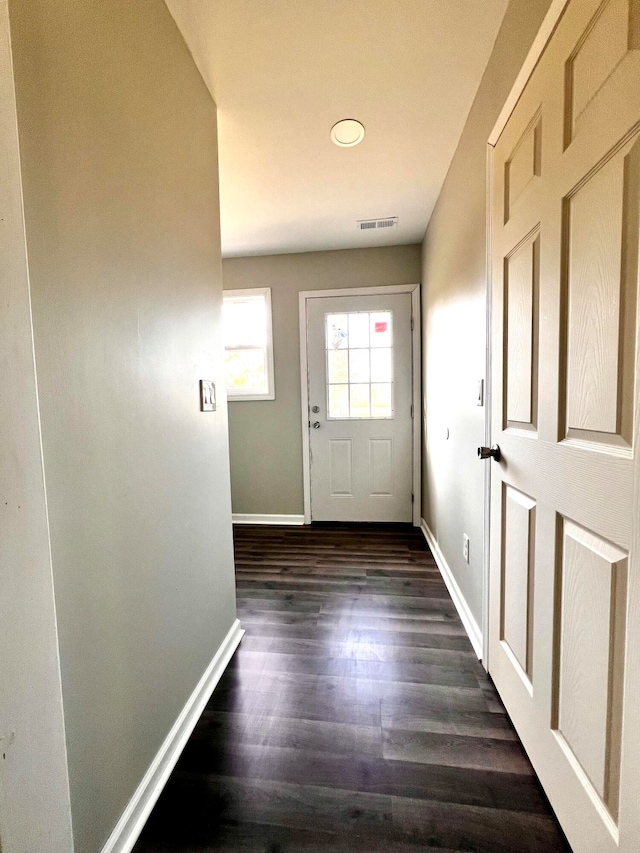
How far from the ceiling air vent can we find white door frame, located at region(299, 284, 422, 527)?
0.49 m

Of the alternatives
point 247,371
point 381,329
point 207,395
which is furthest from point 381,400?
point 207,395

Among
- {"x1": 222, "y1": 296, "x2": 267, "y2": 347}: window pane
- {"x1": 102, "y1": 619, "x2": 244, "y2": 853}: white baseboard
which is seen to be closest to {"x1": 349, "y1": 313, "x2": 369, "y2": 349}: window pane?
{"x1": 222, "y1": 296, "x2": 267, "y2": 347}: window pane

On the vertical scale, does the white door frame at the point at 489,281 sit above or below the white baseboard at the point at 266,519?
above

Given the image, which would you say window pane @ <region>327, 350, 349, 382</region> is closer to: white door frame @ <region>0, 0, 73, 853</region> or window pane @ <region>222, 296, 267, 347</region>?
window pane @ <region>222, 296, 267, 347</region>

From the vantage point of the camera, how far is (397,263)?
120 inches

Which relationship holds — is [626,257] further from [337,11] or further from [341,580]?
[341,580]

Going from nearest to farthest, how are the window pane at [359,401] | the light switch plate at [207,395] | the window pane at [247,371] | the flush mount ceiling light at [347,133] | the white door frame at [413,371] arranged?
the light switch plate at [207,395]
the flush mount ceiling light at [347,133]
the white door frame at [413,371]
the window pane at [359,401]
the window pane at [247,371]

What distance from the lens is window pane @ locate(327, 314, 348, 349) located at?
123 inches

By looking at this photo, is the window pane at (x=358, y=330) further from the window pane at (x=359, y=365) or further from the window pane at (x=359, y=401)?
the window pane at (x=359, y=401)

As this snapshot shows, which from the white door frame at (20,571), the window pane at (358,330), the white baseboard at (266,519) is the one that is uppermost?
the window pane at (358,330)

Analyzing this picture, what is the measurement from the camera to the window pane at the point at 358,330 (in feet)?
10.2

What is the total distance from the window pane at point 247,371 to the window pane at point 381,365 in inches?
38.5

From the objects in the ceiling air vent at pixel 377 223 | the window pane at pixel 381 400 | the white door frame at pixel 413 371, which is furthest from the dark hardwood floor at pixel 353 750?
the ceiling air vent at pixel 377 223

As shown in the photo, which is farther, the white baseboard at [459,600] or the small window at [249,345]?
the small window at [249,345]
